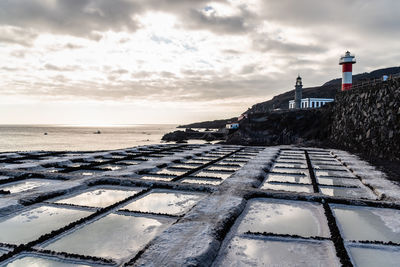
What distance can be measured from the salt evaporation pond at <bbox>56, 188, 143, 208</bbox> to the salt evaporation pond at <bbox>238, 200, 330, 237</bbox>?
112 inches

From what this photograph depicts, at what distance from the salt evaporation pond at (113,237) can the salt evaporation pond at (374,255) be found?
8.74ft

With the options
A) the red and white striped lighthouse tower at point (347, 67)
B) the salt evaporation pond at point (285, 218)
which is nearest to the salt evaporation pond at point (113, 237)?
the salt evaporation pond at point (285, 218)

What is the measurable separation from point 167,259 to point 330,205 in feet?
12.5

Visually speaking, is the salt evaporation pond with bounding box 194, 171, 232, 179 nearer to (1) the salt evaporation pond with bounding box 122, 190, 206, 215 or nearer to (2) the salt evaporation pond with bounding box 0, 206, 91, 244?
(1) the salt evaporation pond with bounding box 122, 190, 206, 215

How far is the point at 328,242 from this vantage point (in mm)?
3666

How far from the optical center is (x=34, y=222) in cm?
447

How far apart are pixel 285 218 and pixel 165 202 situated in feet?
7.85

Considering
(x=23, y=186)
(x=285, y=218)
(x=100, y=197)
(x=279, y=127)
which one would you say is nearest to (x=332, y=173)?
(x=285, y=218)

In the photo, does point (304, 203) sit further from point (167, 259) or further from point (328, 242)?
point (167, 259)

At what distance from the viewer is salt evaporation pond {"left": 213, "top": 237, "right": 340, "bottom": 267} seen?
316cm

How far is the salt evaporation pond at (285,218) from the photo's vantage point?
165 inches

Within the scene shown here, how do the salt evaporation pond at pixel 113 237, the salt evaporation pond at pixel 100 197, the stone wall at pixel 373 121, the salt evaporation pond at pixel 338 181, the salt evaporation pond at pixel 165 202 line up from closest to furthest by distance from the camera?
the salt evaporation pond at pixel 113 237 → the salt evaporation pond at pixel 165 202 → the salt evaporation pond at pixel 100 197 → the salt evaporation pond at pixel 338 181 → the stone wall at pixel 373 121

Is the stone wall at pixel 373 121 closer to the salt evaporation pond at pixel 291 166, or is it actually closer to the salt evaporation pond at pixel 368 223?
the salt evaporation pond at pixel 291 166

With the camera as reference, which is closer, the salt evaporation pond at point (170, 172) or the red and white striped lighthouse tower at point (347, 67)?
the salt evaporation pond at point (170, 172)
